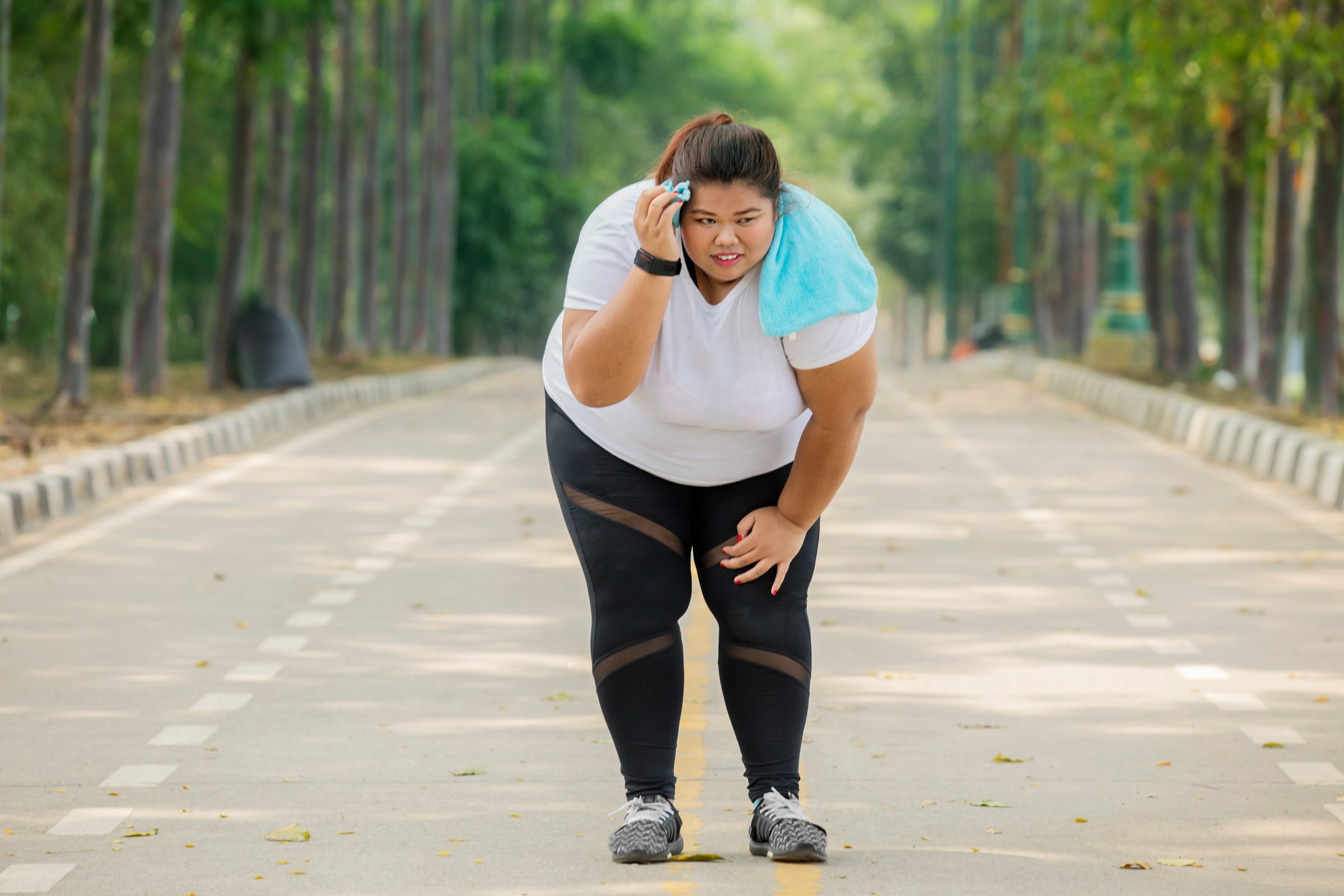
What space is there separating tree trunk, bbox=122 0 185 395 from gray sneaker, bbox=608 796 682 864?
18.1 meters

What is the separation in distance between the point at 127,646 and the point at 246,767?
2457mm

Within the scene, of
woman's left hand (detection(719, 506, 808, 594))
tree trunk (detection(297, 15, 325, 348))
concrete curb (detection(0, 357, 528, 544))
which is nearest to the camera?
woman's left hand (detection(719, 506, 808, 594))

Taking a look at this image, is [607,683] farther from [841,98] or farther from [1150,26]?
[841,98]

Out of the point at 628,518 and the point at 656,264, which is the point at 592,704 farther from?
the point at 656,264

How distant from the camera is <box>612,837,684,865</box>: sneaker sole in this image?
17.2ft

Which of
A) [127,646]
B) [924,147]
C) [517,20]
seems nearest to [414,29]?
[517,20]

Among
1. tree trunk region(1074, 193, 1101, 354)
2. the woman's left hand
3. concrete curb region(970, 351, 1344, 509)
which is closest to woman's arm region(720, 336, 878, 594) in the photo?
the woman's left hand

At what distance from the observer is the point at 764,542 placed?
5055 millimetres

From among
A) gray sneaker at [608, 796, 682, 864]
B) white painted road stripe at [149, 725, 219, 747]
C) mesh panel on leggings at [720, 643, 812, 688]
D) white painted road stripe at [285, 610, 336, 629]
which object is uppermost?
mesh panel on leggings at [720, 643, 812, 688]

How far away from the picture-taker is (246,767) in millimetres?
6512

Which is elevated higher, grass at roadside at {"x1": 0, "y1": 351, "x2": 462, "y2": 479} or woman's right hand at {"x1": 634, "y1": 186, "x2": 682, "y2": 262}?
woman's right hand at {"x1": 634, "y1": 186, "x2": 682, "y2": 262}

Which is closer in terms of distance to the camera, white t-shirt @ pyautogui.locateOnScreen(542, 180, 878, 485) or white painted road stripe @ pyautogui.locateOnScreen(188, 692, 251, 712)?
white t-shirt @ pyautogui.locateOnScreen(542, 180, 878, 485)

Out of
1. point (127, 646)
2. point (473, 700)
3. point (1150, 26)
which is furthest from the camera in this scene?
point (1150, 26)

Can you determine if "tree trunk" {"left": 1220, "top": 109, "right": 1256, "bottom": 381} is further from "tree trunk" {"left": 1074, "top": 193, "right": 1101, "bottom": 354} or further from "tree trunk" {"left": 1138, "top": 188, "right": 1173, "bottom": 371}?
"tree trunk" {"left": 1074, "top": 193, "right": 1101, "bottom": 354}
